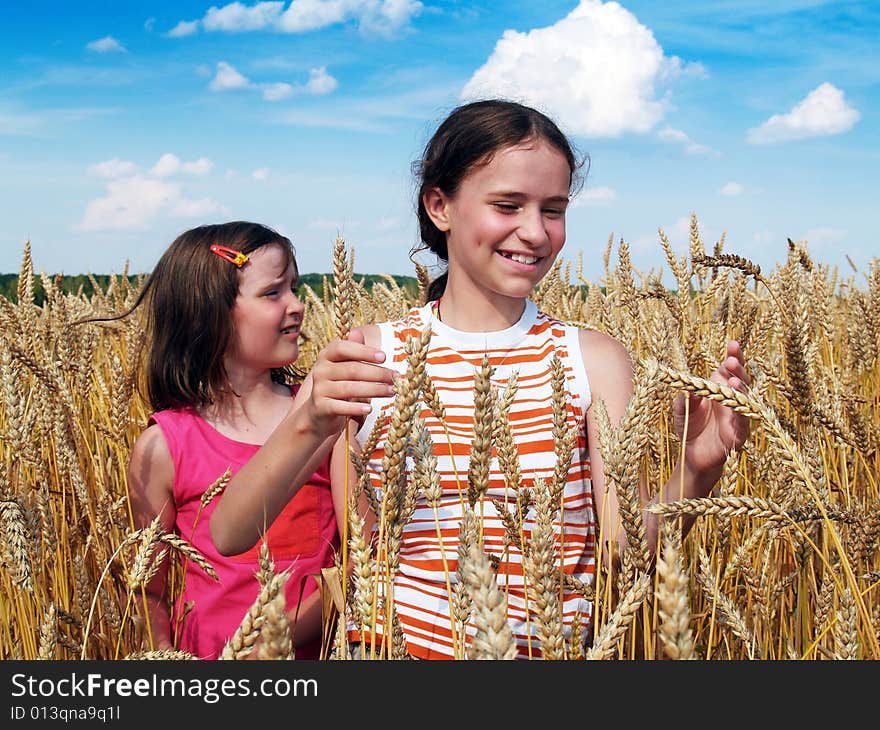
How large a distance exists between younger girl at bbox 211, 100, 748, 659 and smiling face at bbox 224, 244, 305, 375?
1.37 ft

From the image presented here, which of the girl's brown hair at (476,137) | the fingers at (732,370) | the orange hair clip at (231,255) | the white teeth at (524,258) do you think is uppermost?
the girl's brown hair at (476,137)

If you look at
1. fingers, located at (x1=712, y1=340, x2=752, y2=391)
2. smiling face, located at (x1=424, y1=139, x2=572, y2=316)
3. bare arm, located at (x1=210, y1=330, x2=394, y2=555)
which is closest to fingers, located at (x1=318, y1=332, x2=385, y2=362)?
bare arm, located at (x1=210, y1=330, x2=394, y2=555)

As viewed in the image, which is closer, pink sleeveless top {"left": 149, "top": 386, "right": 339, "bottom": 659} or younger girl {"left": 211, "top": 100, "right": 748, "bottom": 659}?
younger girl {"left": 211, "top": 100, "right": 748, "bottom": 659}

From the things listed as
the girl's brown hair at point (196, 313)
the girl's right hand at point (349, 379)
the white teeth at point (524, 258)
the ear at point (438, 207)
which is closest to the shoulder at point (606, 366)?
the white teeth at point (524, 258)

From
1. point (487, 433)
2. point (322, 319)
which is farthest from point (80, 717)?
point (322, 319)

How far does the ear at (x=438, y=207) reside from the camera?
181cm

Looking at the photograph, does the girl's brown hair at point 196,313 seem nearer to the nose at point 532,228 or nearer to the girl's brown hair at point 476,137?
the girl's brown hair at point 476,137

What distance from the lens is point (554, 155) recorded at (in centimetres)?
168

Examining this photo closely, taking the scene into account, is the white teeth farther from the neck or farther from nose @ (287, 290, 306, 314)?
nose @ (287, 290, 306, 314)

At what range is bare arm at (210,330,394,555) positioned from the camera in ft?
3.42

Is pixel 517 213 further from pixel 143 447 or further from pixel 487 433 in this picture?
pixel 143 447

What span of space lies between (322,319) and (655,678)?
309cm

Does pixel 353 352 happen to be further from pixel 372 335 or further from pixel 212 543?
pixel 212 543

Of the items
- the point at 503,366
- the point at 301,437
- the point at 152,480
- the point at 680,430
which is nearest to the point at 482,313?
the point at 503,366
